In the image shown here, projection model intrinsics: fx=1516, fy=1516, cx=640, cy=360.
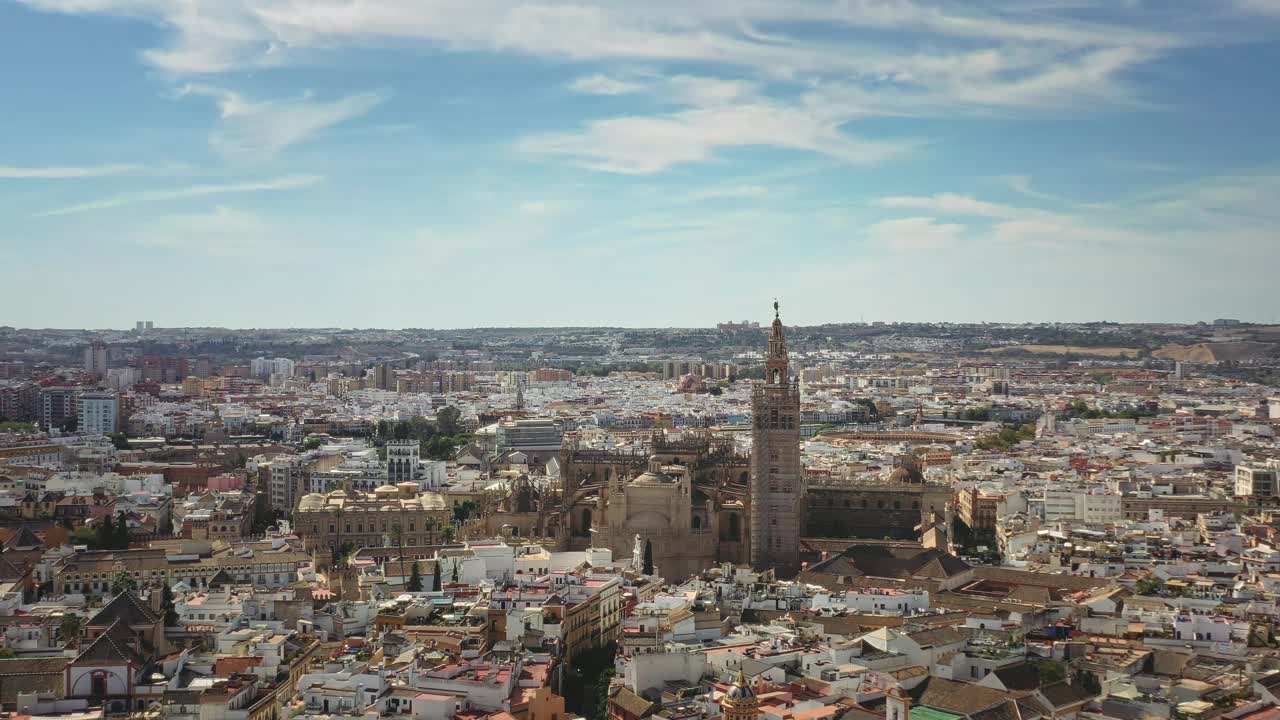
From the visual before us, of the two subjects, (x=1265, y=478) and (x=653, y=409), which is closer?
(x=1265, y=478)

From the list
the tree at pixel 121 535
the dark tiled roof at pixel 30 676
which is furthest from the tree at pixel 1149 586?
the tree at pixel 121 535

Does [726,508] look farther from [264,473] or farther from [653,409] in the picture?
[653,409]

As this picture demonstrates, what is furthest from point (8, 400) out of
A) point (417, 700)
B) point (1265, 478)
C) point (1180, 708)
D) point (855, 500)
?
point (1180, 708)

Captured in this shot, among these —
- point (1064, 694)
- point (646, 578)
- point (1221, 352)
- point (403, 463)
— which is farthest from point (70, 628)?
point (1221, 352)

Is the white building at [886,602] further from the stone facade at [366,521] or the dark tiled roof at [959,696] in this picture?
the stone facade at [366,521]

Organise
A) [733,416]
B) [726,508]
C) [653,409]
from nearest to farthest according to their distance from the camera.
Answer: [726,508] → [733,416] → [653,409]

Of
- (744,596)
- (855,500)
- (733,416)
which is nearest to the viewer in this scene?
(744,596)

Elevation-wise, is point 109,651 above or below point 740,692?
above

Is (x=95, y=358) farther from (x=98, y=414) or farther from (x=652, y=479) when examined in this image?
(x=652, y=479)
